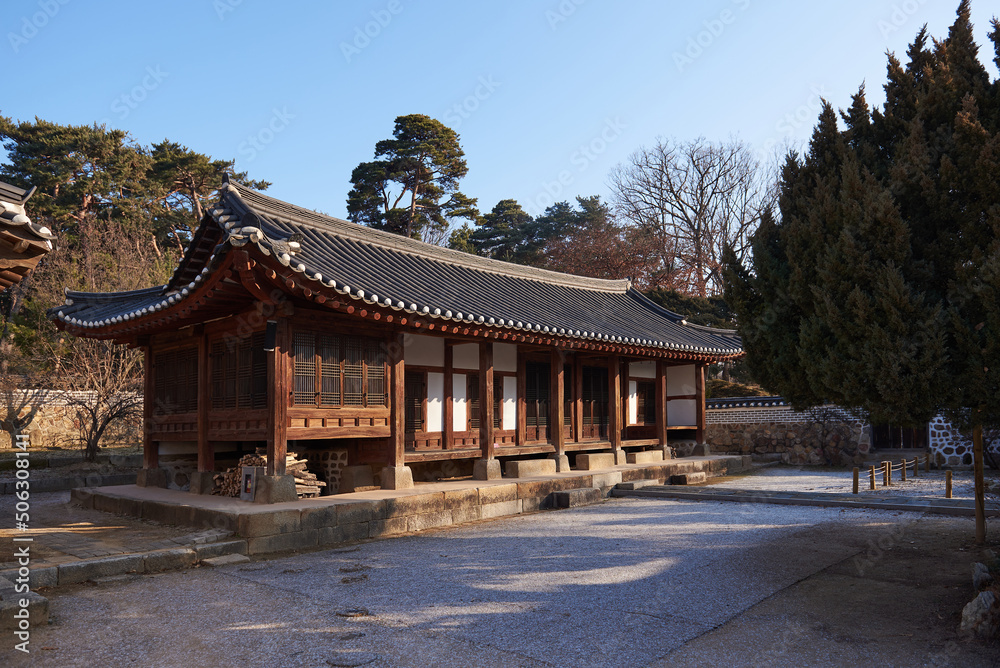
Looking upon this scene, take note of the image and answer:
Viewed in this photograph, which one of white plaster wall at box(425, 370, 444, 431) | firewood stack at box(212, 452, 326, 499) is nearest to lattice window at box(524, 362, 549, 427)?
white plaster wall at box(425, 370, 444, 431)

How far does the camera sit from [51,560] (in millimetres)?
7750

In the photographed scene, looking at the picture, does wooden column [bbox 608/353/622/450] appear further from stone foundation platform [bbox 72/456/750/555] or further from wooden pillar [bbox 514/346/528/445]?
stone foundation platform [bbox 72/456/750/555]

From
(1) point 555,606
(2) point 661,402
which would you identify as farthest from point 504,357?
(1) point 555,606

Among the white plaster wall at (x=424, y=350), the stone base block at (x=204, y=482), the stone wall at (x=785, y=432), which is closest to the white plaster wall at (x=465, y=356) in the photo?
the white plaster wall at (x=424, y=350)

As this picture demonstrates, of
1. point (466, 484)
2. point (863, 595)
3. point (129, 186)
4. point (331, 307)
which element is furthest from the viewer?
point (129, 186)

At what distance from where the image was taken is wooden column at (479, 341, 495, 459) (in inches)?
552

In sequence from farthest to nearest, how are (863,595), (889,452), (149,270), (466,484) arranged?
(149,270) < (889,452) < (466,484) < (863,595)

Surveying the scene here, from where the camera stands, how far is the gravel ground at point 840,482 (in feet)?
47.6

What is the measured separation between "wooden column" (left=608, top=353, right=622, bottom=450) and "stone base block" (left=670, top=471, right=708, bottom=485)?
1926 millimetres

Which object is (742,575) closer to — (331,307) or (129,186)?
(331,307)

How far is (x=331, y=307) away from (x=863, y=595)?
26.1ft

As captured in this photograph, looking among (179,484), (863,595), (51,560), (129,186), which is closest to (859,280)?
(863,595)

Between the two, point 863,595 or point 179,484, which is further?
point 179,484

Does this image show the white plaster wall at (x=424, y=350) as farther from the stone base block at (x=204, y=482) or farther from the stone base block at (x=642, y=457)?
the stone base block at (x=642, y=457)
